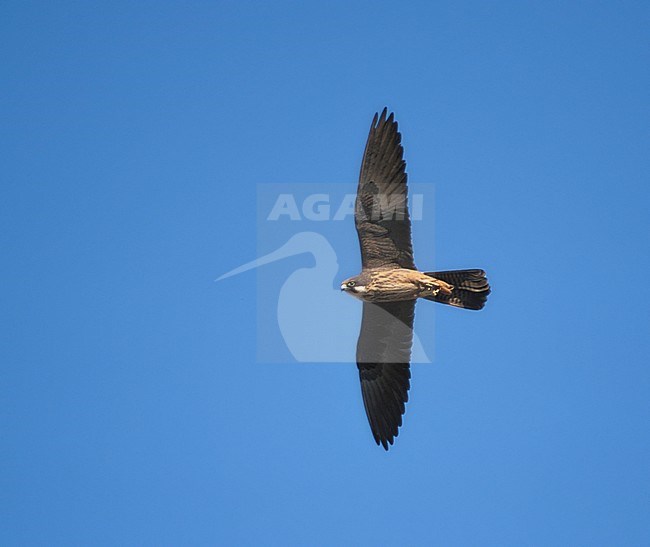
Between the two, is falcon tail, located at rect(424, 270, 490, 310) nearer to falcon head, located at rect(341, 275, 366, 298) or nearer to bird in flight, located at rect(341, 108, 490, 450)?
bird in flight, located at rect(341, 108, 490, 450)

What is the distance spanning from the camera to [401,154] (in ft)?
48.2

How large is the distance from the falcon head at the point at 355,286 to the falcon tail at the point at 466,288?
108 centimetres

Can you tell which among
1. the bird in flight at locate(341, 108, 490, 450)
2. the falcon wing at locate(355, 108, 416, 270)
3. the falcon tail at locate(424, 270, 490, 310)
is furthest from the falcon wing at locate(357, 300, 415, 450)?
the falcon wing at locate(355, 108, 416, 270)

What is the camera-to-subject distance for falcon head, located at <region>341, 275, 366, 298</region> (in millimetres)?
15070

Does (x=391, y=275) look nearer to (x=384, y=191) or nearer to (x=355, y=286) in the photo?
(x=355, y=286)

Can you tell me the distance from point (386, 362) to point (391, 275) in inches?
72.1

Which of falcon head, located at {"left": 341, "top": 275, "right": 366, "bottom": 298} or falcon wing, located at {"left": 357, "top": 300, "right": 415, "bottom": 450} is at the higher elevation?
falcon head, located at {"left": 341, "top": 275, "right": 366, "bottom": 298}

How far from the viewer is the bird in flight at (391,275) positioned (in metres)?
14.7

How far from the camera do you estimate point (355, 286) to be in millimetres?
15086

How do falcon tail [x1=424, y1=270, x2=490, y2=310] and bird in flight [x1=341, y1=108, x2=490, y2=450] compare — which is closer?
bird in flight [x1=341, y1=108, x2=490, y2=450]

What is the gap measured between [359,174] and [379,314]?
2610mm

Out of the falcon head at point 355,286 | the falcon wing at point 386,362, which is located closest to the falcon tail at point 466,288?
the falcon wing at point 386,362

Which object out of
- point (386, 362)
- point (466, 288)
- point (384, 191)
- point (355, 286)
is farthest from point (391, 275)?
point (386, 362)

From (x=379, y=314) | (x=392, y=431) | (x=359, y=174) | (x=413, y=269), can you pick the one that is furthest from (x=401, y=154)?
(x=392, y=431)
